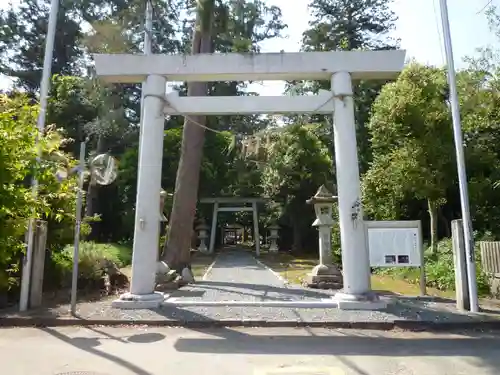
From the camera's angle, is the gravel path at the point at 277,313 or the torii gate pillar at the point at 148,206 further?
the torii gate pillar at the point at 148,206

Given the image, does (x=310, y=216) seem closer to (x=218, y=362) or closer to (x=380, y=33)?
(x=380, y=33)

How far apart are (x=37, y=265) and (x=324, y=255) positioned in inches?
281

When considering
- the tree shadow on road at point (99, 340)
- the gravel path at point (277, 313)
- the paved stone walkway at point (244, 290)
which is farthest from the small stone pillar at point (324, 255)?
the tree shadow on road at point (99, 340)

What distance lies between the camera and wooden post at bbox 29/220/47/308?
7.62 meters

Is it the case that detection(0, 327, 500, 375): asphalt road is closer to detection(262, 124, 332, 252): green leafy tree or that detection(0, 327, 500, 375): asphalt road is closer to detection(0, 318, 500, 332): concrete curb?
detection(0, 318, 500, 332): concrete curb

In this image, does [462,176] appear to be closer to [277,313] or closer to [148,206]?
[277,313]

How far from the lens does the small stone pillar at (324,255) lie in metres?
10.8

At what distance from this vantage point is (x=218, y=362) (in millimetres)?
4668

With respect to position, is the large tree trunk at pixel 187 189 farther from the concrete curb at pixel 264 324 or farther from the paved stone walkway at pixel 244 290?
the concrete curb at pixel 264 324

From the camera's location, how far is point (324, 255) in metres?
11.5

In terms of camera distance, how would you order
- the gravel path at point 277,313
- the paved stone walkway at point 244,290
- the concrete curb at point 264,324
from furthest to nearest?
the paved stone walkway at point 244,290, the gravel path at point 277,313, the concrete curb at point 264,324

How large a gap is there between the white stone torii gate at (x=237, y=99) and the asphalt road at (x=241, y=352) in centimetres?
178

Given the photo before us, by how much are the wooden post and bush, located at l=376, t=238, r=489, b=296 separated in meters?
9.12

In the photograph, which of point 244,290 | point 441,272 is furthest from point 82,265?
point 441,272
